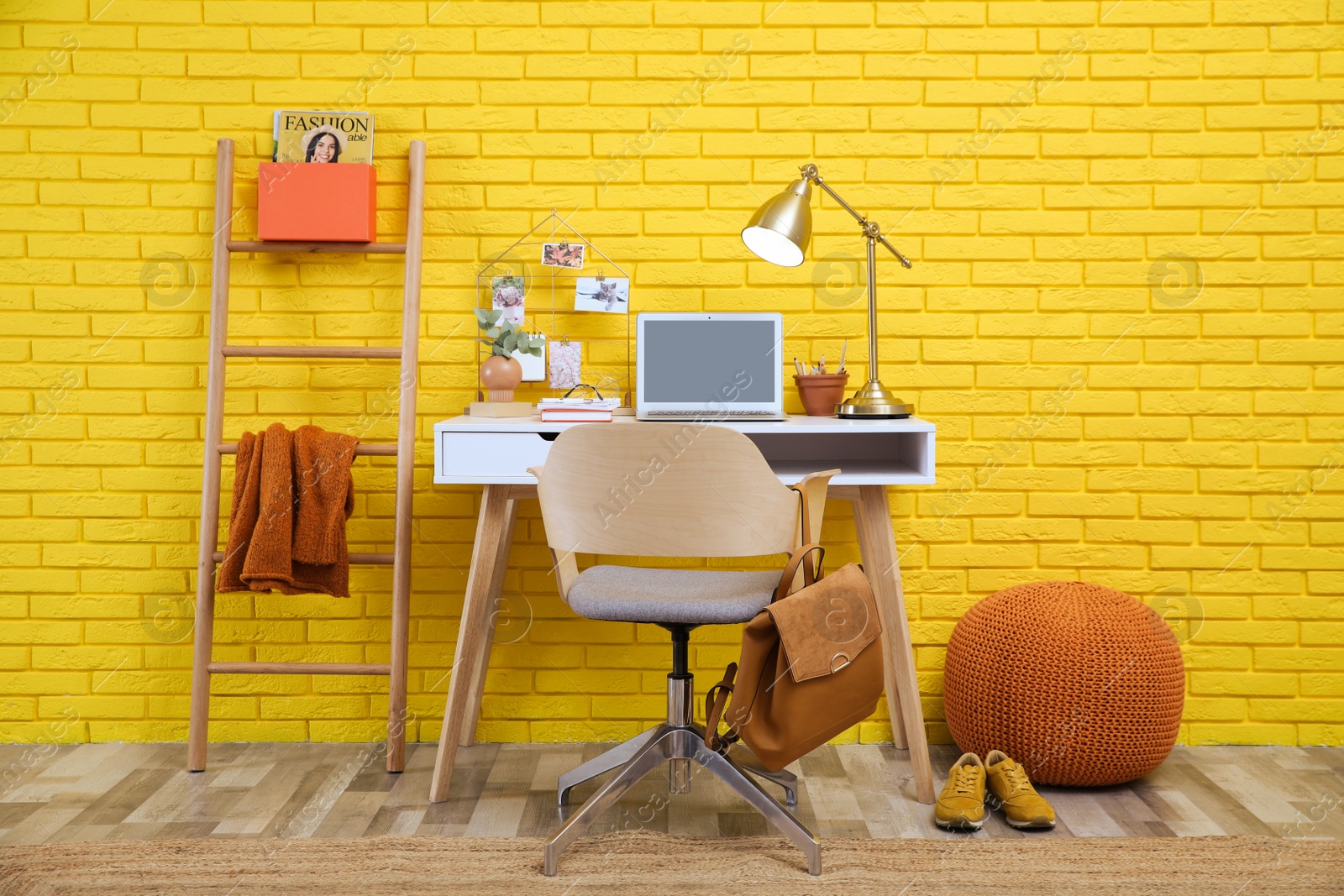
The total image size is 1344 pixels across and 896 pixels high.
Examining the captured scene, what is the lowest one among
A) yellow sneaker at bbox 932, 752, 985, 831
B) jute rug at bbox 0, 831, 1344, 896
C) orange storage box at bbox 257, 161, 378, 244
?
jute rug at bbox 0, 831, 1344, 896

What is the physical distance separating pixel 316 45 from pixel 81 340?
0.96 metres

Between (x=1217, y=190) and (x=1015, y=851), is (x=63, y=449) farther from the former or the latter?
(x=1217, y=190)

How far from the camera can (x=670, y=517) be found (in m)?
1.89

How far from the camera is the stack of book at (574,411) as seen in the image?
7.53 feet

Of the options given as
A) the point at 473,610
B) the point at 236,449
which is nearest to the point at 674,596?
the point at 473,610

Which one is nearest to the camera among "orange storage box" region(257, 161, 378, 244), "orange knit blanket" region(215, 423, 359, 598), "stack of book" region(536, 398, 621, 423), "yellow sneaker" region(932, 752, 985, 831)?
"yellow sneaker" region(932, 752, 985, 831)

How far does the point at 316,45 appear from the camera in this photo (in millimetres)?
2619

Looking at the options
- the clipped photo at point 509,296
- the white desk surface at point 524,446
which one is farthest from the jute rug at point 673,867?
the clipped photo at point 509,296

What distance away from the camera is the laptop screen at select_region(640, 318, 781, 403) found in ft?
7.84

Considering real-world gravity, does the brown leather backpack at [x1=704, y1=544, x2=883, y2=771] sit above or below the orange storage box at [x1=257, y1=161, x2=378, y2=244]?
below

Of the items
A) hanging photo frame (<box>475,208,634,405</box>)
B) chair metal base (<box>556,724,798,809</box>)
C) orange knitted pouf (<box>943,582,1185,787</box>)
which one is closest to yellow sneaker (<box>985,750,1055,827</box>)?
orange knitted pouf (<box>943,582,1185,787</box>)

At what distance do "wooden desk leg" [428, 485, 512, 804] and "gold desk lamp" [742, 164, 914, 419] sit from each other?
0.82 m

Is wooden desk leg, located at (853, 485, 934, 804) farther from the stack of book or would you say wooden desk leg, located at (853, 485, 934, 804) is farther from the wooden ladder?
the wooden ladder

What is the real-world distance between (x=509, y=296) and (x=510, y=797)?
3.95 ft
